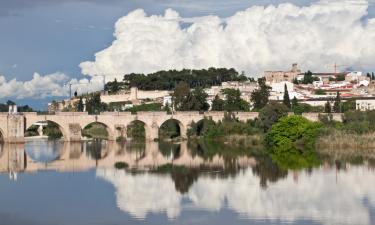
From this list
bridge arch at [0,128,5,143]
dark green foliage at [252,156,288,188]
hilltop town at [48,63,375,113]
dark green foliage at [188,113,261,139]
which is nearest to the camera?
dark green foliage at [252,156,288,188]

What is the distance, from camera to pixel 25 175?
24562 mm

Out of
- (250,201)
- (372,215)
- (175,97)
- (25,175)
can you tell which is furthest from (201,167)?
(175,97)

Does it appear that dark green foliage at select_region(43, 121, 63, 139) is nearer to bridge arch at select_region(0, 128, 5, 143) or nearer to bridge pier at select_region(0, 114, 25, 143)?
bridge arch at select_region(0, 128, 5, 143)

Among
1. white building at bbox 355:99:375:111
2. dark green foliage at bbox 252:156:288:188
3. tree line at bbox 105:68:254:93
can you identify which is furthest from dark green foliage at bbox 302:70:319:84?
dark green foliage at bbox 252:156:288:188

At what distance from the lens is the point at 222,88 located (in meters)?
80.8

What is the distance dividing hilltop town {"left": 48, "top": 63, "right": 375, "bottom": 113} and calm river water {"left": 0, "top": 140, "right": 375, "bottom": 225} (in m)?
41.3

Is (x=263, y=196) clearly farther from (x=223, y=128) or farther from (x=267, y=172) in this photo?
(x=223, y=128)

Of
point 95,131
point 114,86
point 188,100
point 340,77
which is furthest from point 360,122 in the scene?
point 340,77

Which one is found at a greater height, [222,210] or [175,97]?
[175,97]

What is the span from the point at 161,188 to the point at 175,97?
39.5 metres

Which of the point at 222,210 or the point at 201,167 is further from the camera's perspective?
the point at 201,167

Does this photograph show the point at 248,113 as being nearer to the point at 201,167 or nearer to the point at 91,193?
the point at 201,167

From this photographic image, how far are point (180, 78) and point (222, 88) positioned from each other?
8.98 m

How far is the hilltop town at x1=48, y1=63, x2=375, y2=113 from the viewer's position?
73.9 m
